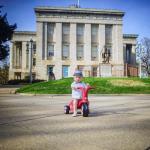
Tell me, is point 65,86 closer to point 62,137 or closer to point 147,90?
point 147,90

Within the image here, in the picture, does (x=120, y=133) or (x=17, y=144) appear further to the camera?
Result: (x=120, y=133)

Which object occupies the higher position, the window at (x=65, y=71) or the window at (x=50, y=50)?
the window at (x=50, y=50)

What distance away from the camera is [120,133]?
4926 millimetres

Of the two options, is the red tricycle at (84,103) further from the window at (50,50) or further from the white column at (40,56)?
the window at (50,50)

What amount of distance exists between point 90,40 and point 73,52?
169 inches

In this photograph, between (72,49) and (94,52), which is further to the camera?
(94,52)

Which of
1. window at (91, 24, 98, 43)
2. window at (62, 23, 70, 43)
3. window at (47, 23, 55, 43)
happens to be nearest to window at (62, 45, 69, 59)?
window at (62, 23, 70, 43)

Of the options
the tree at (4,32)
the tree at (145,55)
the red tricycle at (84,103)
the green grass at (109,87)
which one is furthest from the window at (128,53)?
the red tricycle at (84,103)

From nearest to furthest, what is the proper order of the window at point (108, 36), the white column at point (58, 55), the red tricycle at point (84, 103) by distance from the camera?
the red tricycle at point (84, 103) → the white column at point (58, 55) → the window at point (108, 36)

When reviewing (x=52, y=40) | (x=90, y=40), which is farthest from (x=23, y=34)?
Answer: (x=90, y=40)

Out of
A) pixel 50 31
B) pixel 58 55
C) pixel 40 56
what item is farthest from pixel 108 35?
pixel 40 56

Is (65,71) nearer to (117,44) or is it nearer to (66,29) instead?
(66,29)

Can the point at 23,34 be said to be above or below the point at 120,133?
above

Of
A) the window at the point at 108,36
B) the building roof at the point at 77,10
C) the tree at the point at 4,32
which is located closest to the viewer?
the tree at the point at 4,32
